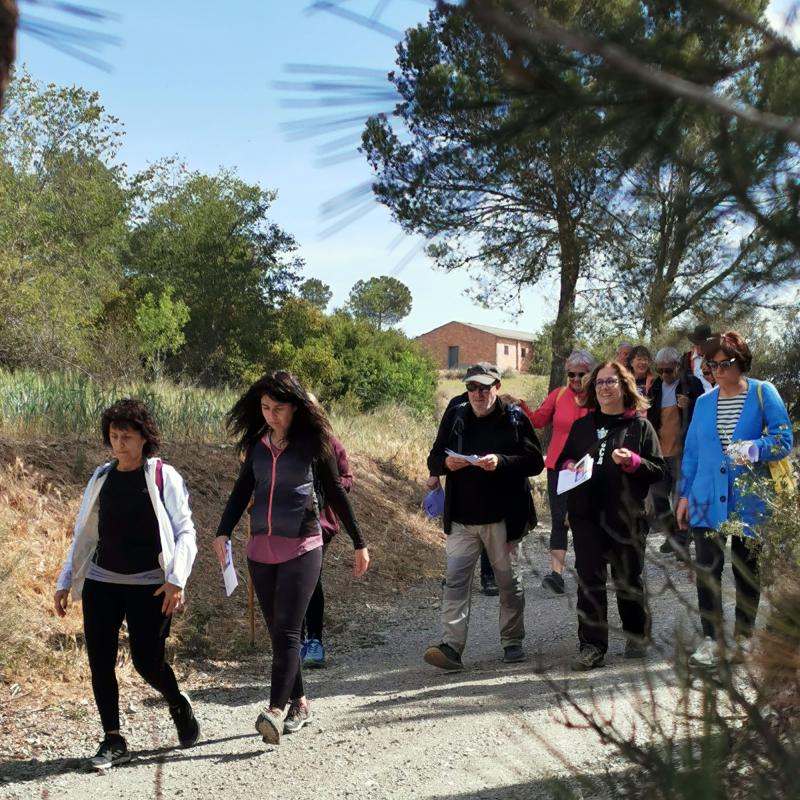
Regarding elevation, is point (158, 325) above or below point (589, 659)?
above

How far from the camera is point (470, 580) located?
7168 mm

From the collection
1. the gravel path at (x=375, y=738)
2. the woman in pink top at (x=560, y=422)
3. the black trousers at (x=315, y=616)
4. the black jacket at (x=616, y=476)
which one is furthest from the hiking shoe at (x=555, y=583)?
the black trousers at (x=315, y=616)

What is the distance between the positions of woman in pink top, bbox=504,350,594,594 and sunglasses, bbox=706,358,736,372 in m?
2.59

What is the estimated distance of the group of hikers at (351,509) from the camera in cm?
555

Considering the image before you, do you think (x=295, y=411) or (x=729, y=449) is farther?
(x=295, y=411)

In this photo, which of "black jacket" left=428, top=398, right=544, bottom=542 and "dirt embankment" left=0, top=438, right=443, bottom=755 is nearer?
"dirt embankment" left=0, top=438, right=443, bottom=755

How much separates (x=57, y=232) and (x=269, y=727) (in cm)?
2574

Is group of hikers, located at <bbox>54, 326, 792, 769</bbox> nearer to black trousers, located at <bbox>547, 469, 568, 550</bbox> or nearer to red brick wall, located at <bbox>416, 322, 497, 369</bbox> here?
black trousers, located at <bbox>547, 469, 568, 550</bbox>

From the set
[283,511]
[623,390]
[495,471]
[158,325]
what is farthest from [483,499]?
[158,325]

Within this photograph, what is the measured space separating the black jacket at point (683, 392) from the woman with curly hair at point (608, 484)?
3.11ft

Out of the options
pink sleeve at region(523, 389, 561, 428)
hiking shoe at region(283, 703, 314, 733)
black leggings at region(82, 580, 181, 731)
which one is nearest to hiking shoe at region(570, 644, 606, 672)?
hiking shoe at region(283, 703, 314, 733)

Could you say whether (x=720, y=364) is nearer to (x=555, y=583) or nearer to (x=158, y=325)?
(x=555, y=583)

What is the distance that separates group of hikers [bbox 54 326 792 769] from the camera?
555 centimetres

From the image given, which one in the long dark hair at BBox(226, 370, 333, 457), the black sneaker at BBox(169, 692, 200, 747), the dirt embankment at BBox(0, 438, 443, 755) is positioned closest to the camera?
the black sneaker at BBox(169, 692, 200, 747)
